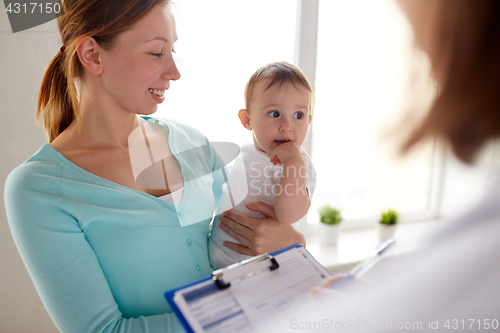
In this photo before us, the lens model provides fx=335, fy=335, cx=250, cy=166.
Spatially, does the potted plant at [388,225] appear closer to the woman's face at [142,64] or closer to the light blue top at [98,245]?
the light blue top at [98,245]

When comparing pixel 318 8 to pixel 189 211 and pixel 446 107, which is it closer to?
pixel 189 211

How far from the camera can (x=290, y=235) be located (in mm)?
1044

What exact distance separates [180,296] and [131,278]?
40 cm

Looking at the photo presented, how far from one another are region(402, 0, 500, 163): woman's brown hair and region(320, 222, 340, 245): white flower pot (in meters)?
1.70

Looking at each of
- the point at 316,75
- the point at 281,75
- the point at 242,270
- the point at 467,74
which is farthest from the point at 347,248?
the point at 467,74

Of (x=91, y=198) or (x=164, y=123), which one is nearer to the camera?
(x=91, y=198)

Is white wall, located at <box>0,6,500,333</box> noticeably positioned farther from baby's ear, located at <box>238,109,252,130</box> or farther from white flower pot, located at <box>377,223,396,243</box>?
white flower pot, located at <box>377,223,396,243</box>

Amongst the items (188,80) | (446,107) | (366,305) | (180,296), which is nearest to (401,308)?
(366,305)

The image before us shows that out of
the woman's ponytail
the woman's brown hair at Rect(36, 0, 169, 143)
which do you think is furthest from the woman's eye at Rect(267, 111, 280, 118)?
the woman's ponytail

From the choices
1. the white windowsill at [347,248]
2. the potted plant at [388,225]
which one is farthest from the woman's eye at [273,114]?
the potted plant at [388,225]

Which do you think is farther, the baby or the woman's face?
the baby

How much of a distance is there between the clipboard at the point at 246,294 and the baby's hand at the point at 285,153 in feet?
1.20

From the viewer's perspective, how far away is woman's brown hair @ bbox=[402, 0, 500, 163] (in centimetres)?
29

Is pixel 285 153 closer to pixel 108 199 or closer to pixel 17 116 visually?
pixel 108 199
